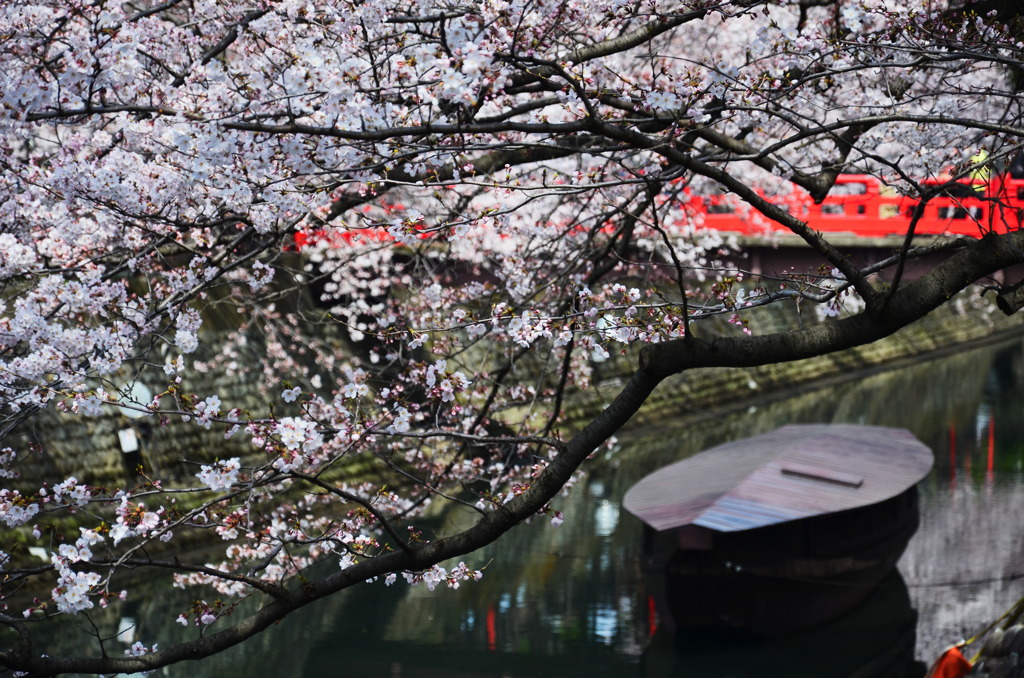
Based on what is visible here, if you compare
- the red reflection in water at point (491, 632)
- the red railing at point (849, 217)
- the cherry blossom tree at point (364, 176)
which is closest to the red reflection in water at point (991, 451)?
the red railing at point (849, 217)

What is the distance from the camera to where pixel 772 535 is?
38.2 ft

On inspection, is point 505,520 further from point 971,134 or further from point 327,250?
point 327,250

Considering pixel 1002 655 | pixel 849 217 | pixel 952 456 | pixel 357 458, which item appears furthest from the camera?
pixel 849 217

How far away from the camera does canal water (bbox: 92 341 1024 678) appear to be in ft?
35.5

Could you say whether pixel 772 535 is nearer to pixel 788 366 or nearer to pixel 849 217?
pixel 849 217

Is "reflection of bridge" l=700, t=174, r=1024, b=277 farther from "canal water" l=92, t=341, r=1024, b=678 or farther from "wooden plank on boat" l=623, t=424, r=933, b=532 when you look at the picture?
"canal water" l=92, t=341, r=1024, b=678

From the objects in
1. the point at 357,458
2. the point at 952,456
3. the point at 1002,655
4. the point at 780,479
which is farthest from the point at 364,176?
the point at 952,456

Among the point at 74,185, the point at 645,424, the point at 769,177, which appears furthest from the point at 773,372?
the point at 74,185

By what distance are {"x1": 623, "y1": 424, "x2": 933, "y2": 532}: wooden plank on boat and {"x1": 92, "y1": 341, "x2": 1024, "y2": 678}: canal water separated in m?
1.14

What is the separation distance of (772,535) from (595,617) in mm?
2088

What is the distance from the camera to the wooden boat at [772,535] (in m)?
11.6

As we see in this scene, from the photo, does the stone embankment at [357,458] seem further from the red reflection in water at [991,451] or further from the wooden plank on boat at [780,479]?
the red reflection in water at [991,451]

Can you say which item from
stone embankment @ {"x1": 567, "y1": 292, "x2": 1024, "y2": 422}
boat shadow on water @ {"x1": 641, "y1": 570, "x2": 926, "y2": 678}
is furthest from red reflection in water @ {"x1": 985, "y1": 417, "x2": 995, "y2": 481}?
boat shadow on water @ {"x1": 641, "y1": 570, "x2": 926, "y2": 678}

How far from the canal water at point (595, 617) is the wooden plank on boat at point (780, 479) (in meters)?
1.14
